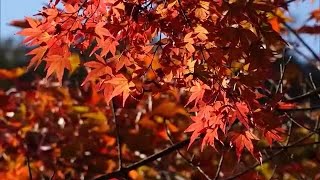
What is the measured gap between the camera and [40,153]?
10.8 feet

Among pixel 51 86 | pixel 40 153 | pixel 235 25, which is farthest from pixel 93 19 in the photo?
pixel 51 86

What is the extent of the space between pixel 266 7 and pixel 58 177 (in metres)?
1.83

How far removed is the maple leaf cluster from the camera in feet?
4.66

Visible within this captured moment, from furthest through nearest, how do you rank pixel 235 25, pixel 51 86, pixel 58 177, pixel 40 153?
1. pixel 51 86
2. pixel 40 153
3. pixel 58 177
4. pixel 235 25

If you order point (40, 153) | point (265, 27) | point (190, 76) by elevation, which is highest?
point (265, 27)

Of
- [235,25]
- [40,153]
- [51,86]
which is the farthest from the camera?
[51,86]

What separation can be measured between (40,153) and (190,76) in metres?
1.96

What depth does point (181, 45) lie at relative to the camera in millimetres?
1435

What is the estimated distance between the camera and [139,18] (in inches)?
57.0

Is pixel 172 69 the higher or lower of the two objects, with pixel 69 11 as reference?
lower

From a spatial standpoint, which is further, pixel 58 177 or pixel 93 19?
pixel 58 177

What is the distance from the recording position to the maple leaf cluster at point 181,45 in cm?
142

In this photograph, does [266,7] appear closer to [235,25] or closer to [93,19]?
[235,25]

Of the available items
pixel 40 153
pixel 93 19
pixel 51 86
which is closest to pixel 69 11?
pixel 93 19
